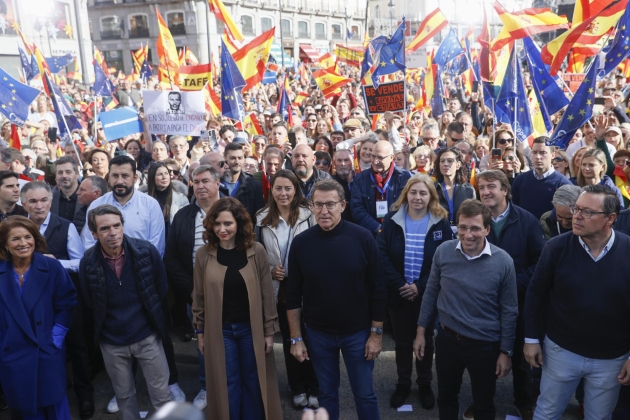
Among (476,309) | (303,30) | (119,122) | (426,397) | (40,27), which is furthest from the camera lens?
(303,30)

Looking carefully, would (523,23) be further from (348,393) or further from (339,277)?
(339,277)

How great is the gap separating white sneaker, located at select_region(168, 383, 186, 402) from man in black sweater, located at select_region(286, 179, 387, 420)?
4.58ft

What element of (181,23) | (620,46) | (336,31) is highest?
(336,31)

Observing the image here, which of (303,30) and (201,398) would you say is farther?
(303,30)

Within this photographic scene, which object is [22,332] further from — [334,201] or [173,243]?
[334,201]

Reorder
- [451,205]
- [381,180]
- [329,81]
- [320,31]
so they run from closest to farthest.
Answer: [451,205], [381,180], [329,81], [320,31]

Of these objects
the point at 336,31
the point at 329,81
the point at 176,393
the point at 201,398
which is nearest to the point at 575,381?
the point at 201,398

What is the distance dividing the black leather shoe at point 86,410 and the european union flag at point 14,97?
486cm

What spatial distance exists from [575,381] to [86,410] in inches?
147

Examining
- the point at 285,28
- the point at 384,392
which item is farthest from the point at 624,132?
the point at 285,28

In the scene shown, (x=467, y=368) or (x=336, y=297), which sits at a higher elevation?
(x=336, y=297)

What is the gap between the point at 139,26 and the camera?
4769cm

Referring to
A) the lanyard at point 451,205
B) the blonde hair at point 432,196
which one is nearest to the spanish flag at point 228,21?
the lanyard at point 451,205

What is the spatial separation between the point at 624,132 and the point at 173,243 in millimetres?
6281
